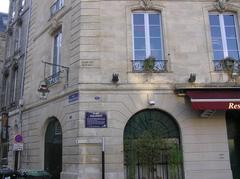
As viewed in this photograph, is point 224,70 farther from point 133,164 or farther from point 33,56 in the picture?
point 33,56

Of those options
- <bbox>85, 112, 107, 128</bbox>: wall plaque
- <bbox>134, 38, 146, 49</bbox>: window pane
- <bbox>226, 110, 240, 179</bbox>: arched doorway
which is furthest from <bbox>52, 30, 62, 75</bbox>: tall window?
<bbox>226, 110, 240, 179</bbox>: arched doorway

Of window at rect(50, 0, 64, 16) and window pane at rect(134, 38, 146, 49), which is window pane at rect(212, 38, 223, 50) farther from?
window at rect(50, 0, 64, 16)

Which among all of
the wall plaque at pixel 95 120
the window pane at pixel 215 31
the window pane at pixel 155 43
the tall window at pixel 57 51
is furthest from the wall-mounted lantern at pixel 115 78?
the window pane at pixel 215 31

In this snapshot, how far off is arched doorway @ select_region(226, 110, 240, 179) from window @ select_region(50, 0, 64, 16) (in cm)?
831

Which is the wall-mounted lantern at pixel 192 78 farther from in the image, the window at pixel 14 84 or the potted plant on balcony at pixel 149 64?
the window at pixel 14 84

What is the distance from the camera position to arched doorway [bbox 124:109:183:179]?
36.4 ft

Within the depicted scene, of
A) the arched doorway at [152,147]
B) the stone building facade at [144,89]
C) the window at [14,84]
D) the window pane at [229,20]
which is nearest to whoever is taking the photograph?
the arched doorway at [152,147]

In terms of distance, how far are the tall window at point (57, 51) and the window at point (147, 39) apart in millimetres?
3466

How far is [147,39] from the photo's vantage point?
12836 millimetres

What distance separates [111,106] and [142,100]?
3.68ft

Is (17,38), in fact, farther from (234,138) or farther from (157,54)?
(234,138)

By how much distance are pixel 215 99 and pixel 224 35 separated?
2.98 metres

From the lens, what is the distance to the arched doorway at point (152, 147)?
1111 cm

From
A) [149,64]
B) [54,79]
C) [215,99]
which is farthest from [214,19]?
[54,79]
